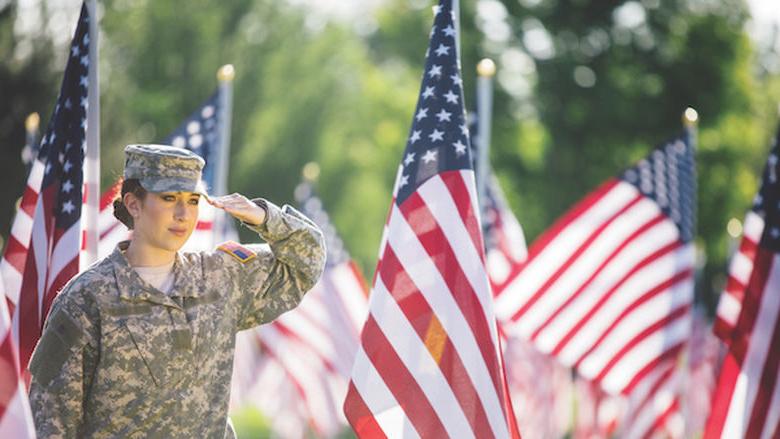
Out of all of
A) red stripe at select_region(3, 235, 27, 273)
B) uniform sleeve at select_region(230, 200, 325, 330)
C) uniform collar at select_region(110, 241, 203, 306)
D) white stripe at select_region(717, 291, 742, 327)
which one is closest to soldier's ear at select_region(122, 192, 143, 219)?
uniform collar at select_region(110, 241, 203, 306)

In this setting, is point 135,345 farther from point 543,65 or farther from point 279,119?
point 279,119

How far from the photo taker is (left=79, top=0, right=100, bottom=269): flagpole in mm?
5918

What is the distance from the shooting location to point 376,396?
5504 mm

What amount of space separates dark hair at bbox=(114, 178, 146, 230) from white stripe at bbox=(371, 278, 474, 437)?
1557mm

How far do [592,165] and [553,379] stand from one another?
17895mm

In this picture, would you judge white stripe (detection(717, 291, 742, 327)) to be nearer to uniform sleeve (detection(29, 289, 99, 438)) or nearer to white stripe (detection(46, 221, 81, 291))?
white stripe (detection(46, 221, 81, 291))

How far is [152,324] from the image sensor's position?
4211 millimetres

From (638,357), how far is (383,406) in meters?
5.28

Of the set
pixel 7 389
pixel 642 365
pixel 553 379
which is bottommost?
pixel 553 379

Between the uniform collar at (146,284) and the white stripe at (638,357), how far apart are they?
652 cm

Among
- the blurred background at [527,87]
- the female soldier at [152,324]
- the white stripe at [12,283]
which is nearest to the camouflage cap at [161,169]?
the female soldier at [152,324]

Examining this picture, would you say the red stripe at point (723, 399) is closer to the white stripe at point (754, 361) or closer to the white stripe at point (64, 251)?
the white stripe at point (754, 361)

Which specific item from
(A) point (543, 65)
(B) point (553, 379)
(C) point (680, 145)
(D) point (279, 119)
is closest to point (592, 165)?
(A) point (543, 65)

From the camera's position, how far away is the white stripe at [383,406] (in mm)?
5488
